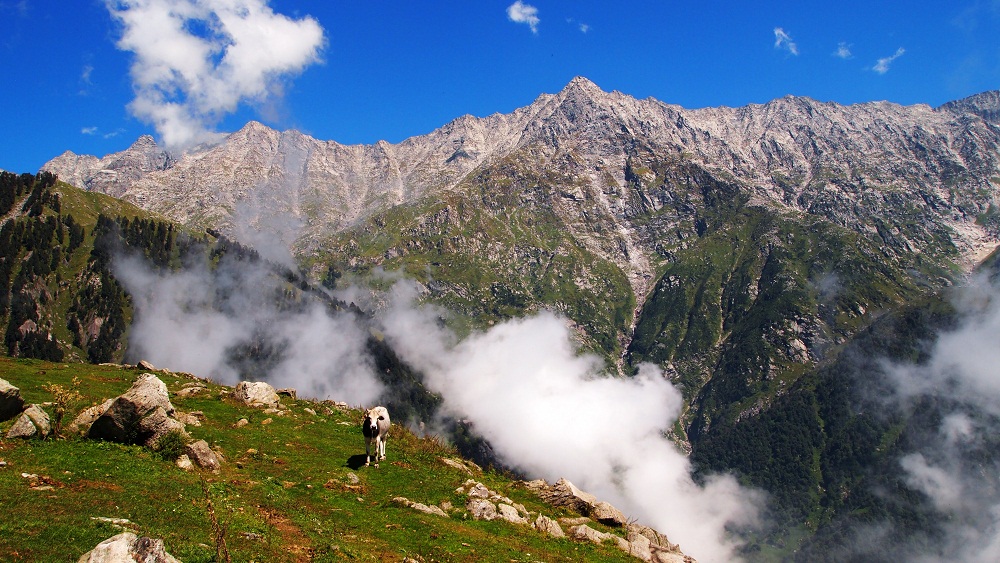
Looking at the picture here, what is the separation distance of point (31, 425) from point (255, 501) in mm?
11660

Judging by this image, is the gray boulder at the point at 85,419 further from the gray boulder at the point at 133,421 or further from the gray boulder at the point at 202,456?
the gray boulder at the point at 202,456

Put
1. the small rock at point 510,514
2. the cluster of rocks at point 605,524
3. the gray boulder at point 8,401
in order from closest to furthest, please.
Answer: the gray boulder at point 8,401
the cluster of rocks at point 605,524
the small rock at point 510,514

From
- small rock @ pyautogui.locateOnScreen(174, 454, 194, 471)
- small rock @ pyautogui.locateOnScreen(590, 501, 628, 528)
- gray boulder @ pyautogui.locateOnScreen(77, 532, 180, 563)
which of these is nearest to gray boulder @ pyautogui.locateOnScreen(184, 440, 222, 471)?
small rock @ pyautogui.locateOnScreen(174, 454, 194, 471)

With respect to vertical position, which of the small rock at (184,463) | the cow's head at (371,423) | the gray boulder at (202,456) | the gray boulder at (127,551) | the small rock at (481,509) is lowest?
the gray boulder at (127,551)

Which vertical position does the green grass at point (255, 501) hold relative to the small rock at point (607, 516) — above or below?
below

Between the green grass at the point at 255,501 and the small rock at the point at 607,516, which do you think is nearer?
the green grass at the point at 255,501

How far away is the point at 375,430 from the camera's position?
35.2m

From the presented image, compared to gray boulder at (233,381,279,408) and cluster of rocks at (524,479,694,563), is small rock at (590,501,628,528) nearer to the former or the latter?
cluster of rocks at (524,479,694,563)

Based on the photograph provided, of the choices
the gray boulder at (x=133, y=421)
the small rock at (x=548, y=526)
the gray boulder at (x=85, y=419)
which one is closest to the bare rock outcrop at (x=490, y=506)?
the small rock at (x=548, y=526)

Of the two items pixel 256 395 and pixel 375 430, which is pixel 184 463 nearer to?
pixel 375 430

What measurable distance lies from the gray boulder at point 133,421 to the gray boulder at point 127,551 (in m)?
16.6

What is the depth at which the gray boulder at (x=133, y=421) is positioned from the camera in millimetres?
26688

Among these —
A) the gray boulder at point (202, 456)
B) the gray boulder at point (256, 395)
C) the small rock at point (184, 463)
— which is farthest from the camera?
the gray boulder at point (256, 395)

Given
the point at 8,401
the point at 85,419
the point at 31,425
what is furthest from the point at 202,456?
the point at 8,401
